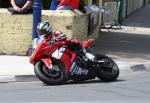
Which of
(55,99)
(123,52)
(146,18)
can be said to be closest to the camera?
(55,99)

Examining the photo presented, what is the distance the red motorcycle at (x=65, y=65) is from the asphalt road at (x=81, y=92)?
161 mm

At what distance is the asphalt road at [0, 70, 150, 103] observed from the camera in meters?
9.52

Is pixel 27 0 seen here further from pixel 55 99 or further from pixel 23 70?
pixel 55 99

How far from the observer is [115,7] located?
24.8m

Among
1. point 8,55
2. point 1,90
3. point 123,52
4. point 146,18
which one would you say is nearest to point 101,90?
point 1,90

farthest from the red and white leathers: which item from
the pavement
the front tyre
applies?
the pavement

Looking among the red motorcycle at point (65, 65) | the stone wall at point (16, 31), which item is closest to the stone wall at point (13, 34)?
the stone wall at point (16, 31)

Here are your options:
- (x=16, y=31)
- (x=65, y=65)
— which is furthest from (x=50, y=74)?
(x=16, y=31)

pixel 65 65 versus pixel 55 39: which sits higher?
pixel 55 39

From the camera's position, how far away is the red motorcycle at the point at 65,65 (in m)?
11.1

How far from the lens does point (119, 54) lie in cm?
1602

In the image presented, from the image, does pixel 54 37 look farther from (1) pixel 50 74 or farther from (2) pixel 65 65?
(1) pixel 50 74

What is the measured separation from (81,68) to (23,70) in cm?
165

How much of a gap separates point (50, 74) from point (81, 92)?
1021 mm
